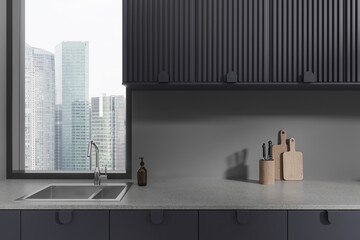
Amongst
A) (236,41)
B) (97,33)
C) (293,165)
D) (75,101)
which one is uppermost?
(97,33)

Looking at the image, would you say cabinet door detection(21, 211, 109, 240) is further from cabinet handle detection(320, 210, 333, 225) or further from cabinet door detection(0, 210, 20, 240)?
cabinet handle detection(320, 210, 333, 225)

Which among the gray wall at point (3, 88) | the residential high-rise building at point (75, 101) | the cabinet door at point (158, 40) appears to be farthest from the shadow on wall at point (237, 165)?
the gray wall at point (3, 88)

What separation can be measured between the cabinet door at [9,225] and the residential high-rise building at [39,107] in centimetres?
80

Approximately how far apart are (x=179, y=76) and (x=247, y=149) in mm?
772

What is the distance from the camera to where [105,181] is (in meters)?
2.04

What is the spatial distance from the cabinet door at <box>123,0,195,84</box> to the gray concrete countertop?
0.69 m

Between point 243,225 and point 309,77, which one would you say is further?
point 309,77

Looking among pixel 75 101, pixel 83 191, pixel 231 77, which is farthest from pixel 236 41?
pixel 83 191

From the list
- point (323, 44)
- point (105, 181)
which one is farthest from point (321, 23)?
point (105, 181)

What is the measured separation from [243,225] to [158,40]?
3.89ft

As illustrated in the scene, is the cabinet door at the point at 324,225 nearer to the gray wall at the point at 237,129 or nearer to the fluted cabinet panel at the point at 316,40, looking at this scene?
the gray wall at the point at 237,129

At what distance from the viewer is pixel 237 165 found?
7.03ft

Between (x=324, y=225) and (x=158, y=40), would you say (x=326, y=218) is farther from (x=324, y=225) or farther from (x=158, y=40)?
(x=158, y=40)

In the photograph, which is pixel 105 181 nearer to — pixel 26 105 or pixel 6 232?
pixel 6 232
